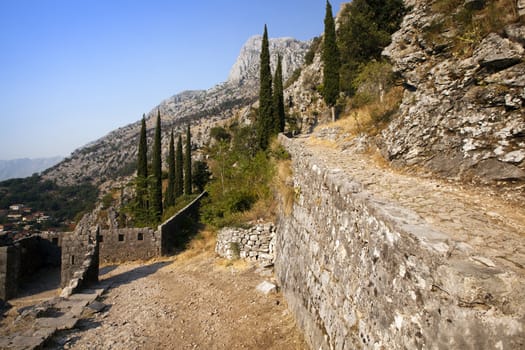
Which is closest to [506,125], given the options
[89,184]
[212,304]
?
[212,304]

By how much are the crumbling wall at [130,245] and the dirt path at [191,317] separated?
133 inches

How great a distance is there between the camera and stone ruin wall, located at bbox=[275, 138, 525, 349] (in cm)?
209

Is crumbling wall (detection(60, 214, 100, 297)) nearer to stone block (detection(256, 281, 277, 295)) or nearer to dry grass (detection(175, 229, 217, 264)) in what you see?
dry grass (detection(175, 229, 217, 264))

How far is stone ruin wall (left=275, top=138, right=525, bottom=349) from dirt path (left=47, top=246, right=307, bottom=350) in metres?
1.04

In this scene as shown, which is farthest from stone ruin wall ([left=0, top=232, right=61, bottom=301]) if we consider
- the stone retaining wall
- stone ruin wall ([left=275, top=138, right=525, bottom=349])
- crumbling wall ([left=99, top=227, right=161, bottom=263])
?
stone ruin wall ([left=275, top=138, right=525, bottom=349])

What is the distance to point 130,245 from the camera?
14555 mm

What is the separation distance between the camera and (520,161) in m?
4.18

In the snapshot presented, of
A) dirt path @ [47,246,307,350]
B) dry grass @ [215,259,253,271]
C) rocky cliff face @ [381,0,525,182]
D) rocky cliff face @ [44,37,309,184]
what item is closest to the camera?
rocky cliff face @ [381,0,525,182]

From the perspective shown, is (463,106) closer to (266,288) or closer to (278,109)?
(266,288)

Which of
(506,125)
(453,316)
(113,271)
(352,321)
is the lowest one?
(113,271)

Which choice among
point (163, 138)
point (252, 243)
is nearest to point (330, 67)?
point (252, 243)

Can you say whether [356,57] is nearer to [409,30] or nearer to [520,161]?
[409,30]

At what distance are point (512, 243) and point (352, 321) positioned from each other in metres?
1.95

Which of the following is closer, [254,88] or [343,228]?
[343,228]
